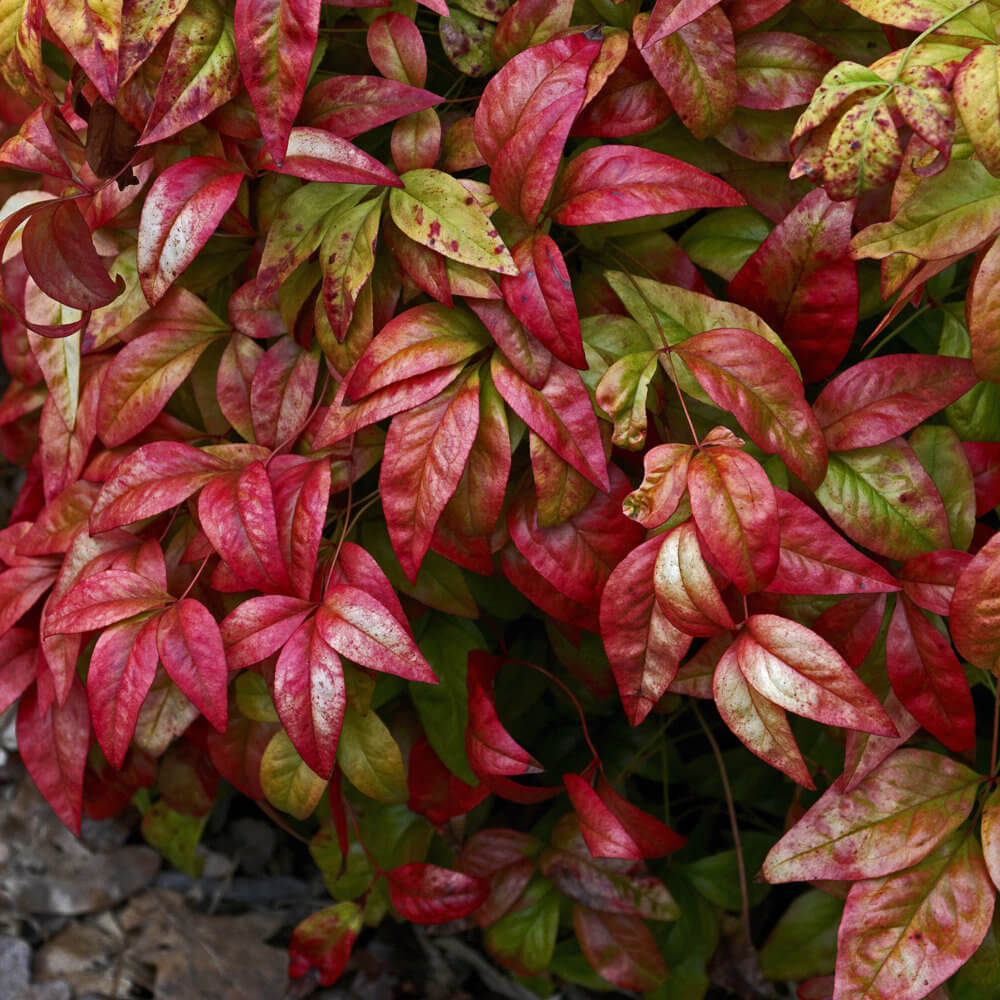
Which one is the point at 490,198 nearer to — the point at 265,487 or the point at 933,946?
the point at 265,487

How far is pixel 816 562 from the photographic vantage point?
0.79m

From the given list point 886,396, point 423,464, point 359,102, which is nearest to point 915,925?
point 886,396

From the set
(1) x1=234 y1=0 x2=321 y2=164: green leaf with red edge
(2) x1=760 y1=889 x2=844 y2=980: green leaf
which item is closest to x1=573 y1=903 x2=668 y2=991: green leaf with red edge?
(2) x1=760 y1=889 x2=844 y2=980: green leaf

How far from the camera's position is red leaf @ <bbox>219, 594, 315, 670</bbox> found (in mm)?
881

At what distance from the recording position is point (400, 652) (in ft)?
2.72

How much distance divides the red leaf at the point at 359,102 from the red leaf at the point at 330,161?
0.09ft

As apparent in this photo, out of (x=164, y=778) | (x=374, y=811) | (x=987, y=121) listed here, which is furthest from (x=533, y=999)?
(x=987, y=121)

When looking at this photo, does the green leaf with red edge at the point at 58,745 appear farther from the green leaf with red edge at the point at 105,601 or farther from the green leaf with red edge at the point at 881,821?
the green leaf with red edge at the point at 881,821

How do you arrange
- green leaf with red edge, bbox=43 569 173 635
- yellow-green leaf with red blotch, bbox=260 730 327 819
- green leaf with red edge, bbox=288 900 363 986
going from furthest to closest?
green leaf with red edge, bbox=288 900 363 986
yellow-green leaf with red blotch, bbox=260 730 327 819
green leaf with red edge, bbox=43 569 173 635

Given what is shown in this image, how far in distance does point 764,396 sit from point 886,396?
12 centimetres

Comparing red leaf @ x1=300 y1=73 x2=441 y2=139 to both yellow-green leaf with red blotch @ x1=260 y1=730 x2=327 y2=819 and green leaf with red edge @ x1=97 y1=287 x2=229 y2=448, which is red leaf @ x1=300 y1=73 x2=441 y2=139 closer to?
green leaf with red edge @ x1=97 y1=287 x2=229 y2=448

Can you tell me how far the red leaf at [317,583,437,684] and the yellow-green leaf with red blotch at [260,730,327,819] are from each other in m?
0.24

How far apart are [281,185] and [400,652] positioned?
435mm

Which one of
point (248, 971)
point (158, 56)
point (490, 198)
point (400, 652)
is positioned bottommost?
point (248, 971)
